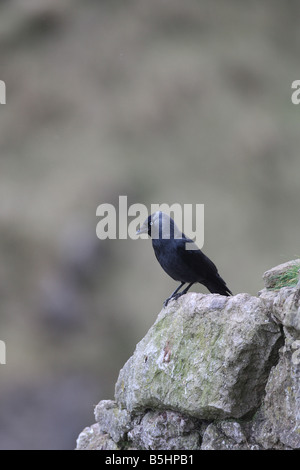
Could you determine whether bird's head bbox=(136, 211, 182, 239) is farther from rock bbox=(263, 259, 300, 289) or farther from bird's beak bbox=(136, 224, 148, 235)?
rock bbox=(263, 259, 300, 289)

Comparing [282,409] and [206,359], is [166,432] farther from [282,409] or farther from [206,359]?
[282,409]

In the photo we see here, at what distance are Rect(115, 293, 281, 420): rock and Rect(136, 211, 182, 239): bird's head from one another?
715 millimetres

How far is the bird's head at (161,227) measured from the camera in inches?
237

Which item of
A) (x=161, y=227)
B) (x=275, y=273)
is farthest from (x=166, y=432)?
(x=161, y=227)

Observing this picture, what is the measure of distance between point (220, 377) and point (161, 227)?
1.82m

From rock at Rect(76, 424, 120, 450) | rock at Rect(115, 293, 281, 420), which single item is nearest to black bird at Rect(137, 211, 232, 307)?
rock at Rect(115, 293, 281, 420)

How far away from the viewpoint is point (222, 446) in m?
4.53

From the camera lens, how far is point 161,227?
19.8 feet

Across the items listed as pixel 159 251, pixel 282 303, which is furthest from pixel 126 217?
pixel 282 303

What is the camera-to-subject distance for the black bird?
5.91 metres

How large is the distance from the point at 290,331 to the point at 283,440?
0.70 m

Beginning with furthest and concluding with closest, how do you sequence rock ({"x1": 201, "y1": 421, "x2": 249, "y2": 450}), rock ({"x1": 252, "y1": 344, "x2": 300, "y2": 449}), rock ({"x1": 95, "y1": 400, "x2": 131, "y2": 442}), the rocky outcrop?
1. rock ({"x1": 95, "y1": 400, "x2": 131, "y2": 442})
2. rock ({"x1": 201, "y1": 421, "x2": 249, "y2": 450})
3. the rocky outcrop
4. rock ({"x1": 252, "y1": 344, "x2": 300, "y2": 449})

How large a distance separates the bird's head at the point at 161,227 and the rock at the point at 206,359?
2.35ft
